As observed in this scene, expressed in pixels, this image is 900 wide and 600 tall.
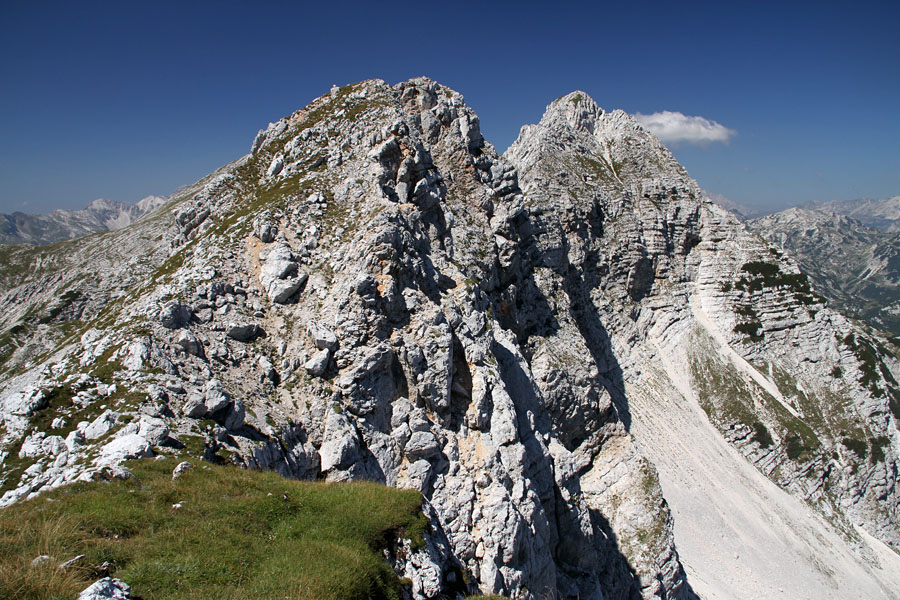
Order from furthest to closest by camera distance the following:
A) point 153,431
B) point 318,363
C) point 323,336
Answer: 1. point 323,336
2. point 318,363
3. point 153,431

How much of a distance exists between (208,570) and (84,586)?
235cm

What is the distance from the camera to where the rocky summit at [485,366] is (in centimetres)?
1980

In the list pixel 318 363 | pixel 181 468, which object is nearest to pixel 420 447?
pixel 318 363

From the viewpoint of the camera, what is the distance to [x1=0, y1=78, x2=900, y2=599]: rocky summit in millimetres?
19797

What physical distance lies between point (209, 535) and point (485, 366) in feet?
64.7

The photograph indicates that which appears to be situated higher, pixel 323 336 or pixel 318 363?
pixel 323 336

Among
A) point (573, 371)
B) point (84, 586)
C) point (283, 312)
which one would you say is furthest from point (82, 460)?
point (573, 371)

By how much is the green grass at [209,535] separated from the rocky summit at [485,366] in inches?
68.8

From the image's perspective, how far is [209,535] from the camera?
10750 millimetres

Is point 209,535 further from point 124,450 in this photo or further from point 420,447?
point 420,447

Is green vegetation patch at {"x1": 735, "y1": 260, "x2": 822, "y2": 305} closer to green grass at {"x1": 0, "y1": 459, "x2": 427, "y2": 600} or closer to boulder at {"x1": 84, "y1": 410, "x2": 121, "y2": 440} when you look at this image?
green grass at {"x1": 0, "y1": 459, "x2": 427, "y2": 600}

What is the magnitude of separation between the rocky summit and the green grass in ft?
5.73

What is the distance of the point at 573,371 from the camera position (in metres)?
49.0

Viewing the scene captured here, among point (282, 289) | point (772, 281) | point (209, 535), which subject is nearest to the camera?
point (209, 535)
